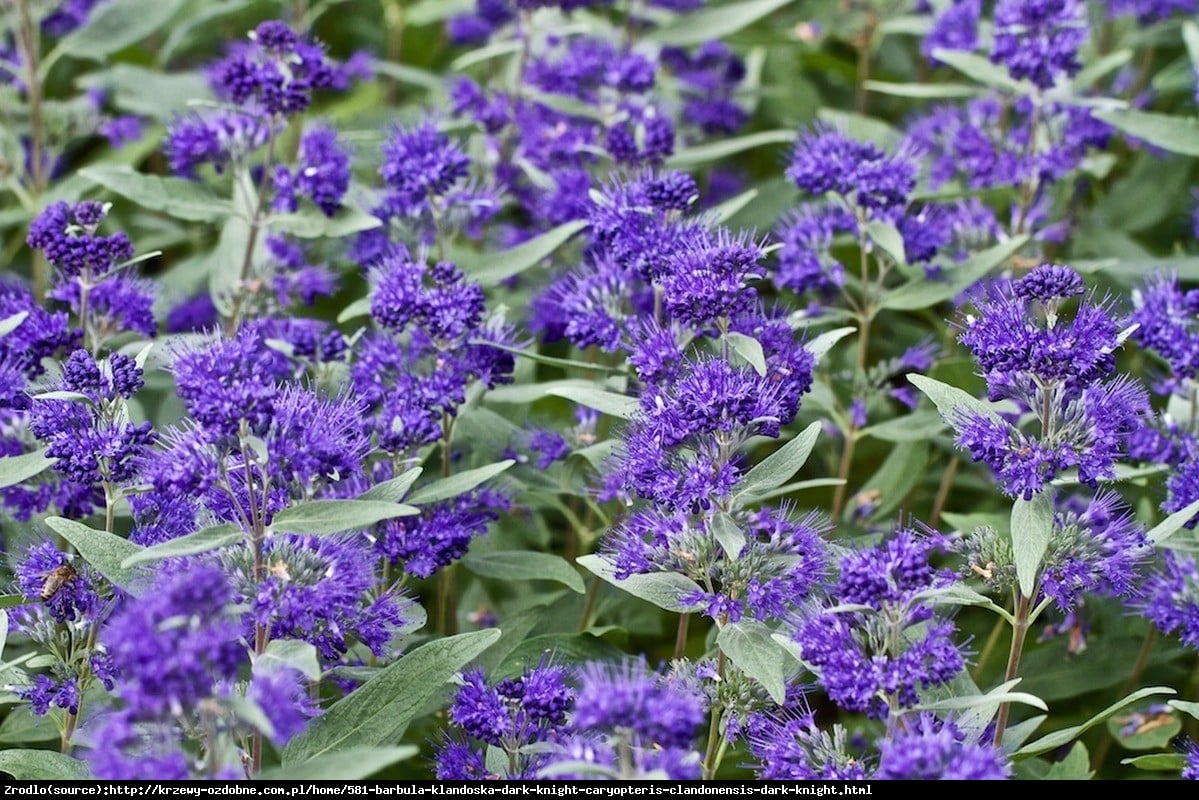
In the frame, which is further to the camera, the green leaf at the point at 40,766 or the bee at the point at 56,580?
the bee at the point at 56,580

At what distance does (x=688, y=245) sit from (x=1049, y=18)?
6.83 feet

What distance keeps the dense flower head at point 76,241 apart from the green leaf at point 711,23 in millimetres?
2611

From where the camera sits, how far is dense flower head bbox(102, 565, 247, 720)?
233 cm

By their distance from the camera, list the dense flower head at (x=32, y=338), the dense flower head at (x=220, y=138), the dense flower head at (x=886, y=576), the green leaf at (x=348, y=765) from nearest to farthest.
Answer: the green leaf at (x=348, y=765) < the dense flower head at (x=886, y=576) < the dense flower head at (x=32, y=338) < the dense flower head at (x=220, y=138)

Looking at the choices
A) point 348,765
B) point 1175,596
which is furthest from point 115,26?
point 1175,596

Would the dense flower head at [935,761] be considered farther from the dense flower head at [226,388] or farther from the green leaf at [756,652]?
the dense flower head at [226,388]

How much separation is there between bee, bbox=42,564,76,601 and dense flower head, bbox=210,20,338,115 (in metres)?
1.52

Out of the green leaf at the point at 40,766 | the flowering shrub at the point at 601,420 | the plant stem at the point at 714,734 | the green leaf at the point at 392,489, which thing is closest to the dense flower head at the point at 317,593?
the flowering shrub at the point at 601,420

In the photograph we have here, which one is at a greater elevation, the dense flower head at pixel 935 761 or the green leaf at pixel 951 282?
the green leaf at pixel 951 282

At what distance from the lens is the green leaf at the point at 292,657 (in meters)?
2.66

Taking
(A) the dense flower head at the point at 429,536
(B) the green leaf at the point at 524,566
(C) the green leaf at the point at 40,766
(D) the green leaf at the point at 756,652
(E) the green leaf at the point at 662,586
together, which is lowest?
(C) the green leaf at the point at 40,766

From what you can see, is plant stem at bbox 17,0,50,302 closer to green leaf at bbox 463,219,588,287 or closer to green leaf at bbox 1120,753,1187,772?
green leaf at bbox 463,219,588,287

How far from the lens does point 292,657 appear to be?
271cm

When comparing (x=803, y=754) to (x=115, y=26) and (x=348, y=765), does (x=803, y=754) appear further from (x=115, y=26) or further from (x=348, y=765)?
(x=115, y=26)
